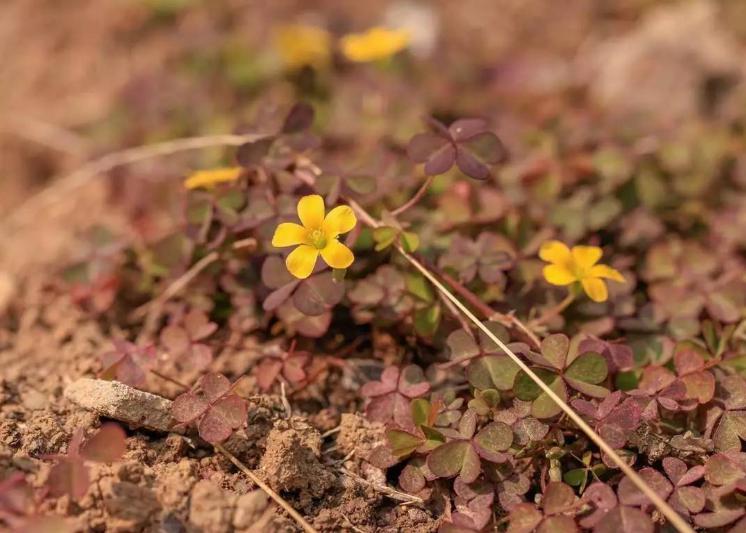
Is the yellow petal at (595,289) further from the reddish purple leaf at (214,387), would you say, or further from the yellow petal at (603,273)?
the reddish purple leaf at (214,387)

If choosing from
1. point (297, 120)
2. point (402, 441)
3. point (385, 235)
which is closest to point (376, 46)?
point (297, 120)

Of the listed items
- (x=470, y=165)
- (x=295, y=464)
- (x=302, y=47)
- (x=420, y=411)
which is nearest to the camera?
(x=295, y=464)

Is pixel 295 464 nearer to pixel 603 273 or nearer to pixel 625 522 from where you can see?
pixel 625 522

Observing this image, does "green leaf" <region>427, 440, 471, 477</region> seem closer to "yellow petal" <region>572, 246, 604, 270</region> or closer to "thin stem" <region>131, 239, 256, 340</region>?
"yellow petal" <region>572, 246, 604, 270</region>

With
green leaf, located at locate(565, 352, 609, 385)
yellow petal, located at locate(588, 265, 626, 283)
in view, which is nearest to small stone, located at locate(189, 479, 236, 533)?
green leaf, located at locate(565, 352, 609, 385)

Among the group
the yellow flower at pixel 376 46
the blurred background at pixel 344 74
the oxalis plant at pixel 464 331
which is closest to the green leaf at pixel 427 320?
the oxalis plant at pixel 464 331

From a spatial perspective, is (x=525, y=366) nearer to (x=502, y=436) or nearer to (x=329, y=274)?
(x=502, y=436)
